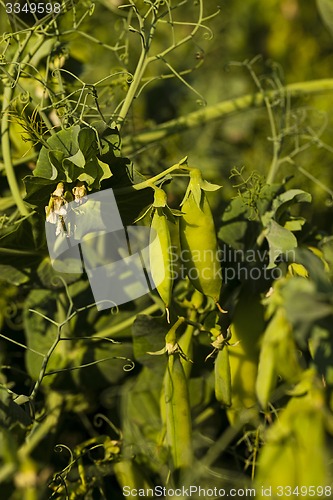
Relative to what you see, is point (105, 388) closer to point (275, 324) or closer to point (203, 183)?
point (203, 183)

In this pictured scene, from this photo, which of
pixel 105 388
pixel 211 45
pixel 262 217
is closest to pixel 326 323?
pixel 262 217

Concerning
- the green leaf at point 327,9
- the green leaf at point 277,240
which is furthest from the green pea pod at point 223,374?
the green leaf at point 327,9

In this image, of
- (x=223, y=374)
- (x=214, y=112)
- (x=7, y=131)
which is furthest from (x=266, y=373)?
(x=214, y=112)

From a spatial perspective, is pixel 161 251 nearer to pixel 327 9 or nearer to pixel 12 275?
pixel 12 275

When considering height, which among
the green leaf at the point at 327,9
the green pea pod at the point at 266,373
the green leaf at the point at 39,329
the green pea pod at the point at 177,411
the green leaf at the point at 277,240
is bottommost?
the green leaf at the point at 39,329

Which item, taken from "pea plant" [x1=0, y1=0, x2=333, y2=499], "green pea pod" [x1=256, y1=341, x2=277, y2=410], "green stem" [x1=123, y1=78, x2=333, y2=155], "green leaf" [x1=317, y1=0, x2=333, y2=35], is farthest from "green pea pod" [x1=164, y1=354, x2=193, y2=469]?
"green leaf" [x1=317, y1=0, x2=333, y2=35]

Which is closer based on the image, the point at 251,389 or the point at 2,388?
the point at 2,388

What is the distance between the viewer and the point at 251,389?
68 centimetres

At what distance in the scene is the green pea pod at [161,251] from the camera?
0.59 m

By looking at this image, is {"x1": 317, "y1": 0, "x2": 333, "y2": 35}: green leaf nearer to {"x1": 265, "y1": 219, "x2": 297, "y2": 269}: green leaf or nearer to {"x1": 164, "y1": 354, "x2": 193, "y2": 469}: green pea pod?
{"x1": 265, "y1": 219, "x2": 297, "y2": 269}: green leaf

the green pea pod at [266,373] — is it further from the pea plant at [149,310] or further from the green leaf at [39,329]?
the green leaf at [39,329]

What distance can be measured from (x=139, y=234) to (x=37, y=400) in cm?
24

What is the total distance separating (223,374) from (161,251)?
4.8 inches

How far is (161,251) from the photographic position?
594 millimetres
